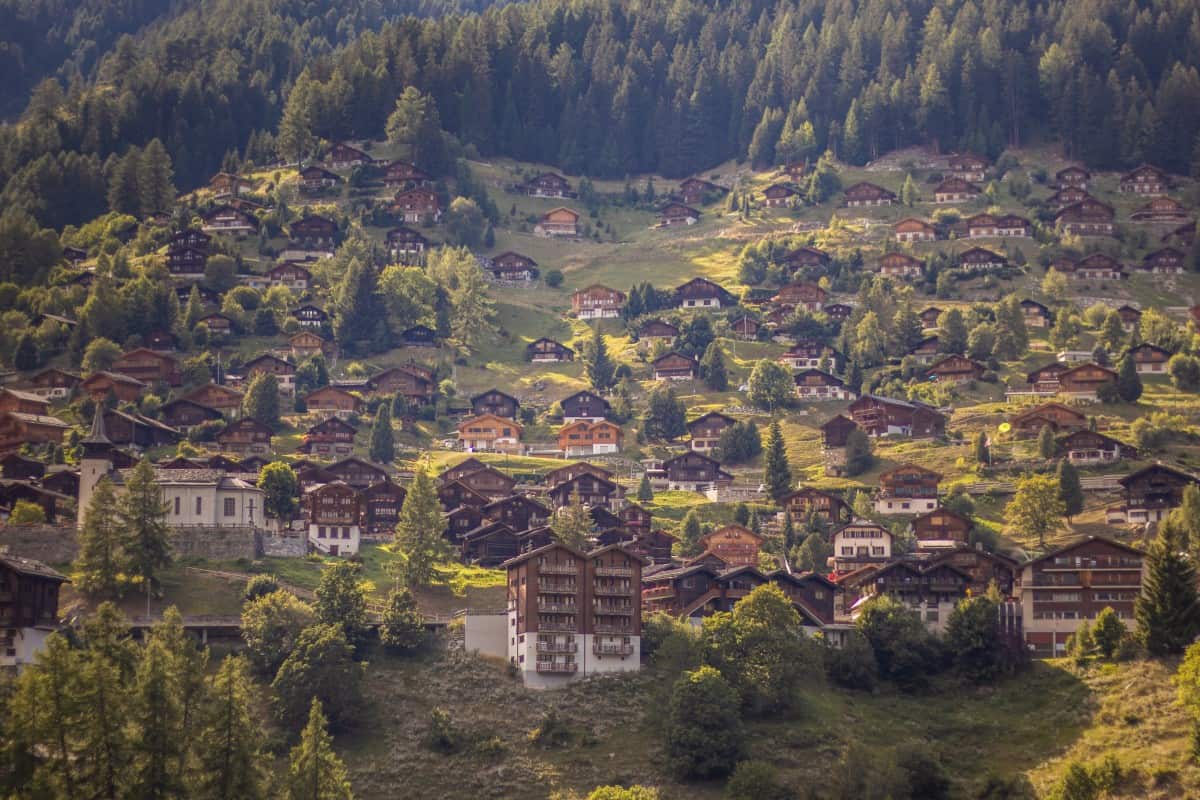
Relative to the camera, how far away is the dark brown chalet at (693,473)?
140 m

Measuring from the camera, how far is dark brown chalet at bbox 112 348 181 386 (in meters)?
152

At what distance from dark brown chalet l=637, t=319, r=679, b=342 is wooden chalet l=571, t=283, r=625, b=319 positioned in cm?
1118

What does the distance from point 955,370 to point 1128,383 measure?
51.3ft

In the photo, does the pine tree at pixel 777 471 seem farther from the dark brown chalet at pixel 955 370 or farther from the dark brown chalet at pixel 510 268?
the dark brown chalet at pixel 510 268

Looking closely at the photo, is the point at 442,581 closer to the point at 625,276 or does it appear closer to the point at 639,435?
the point at 639,435

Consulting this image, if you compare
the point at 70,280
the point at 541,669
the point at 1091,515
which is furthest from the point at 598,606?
the point at 70,280

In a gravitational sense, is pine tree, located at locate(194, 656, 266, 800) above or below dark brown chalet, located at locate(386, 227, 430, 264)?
below

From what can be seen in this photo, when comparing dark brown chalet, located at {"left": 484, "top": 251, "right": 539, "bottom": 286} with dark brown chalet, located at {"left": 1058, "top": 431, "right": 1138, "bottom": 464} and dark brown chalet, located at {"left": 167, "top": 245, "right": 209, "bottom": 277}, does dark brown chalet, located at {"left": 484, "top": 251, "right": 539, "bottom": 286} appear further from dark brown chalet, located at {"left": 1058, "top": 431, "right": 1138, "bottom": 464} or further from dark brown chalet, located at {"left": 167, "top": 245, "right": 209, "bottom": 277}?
dark brown chalet, located at {"left": 1058, "top": 431, "right": 1138, "bottom": 464}

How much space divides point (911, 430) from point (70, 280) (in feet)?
256

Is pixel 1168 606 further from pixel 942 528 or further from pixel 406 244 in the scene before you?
pixel 406 244

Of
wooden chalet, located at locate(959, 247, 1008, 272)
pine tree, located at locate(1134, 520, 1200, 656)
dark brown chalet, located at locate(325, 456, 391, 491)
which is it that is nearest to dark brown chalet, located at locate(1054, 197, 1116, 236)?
wooden chalet, located at locate(959, 247, 1008, 272)

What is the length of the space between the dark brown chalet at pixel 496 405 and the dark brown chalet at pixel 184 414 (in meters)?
22.9

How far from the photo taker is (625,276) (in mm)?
195375

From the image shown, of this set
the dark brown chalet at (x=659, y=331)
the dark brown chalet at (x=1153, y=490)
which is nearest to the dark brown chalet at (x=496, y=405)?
the dark brown chalet at (x=659, y=331)
